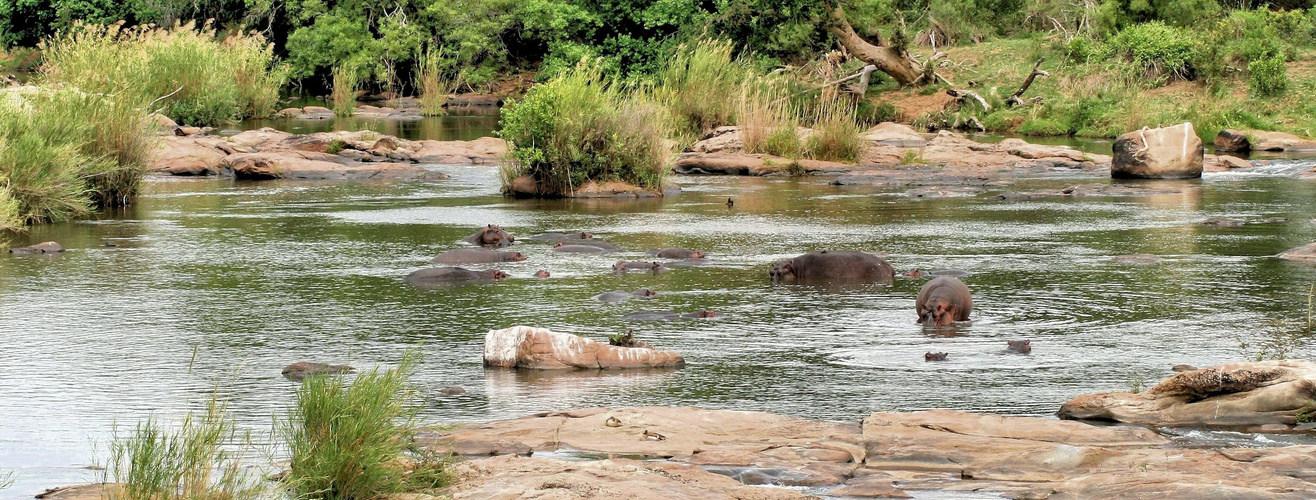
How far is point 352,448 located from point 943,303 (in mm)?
5971

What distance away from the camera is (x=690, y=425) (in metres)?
7.39

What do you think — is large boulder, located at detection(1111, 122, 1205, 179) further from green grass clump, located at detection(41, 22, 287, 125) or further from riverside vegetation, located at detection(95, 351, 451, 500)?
riverside vegetation, located at detection(95, 351, 451, 500)

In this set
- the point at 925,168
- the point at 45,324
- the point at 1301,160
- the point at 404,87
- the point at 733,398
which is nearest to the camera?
the point at 733,398

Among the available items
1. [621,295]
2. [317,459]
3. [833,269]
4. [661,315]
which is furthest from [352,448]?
[833,269]

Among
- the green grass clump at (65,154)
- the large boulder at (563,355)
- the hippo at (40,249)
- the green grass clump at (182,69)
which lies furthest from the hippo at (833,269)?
the green grass clump at (182,69)

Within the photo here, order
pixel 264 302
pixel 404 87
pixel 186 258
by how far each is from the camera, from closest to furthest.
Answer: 1. pixel 264 302
2. pixel 186 258
3. pixel 404 87

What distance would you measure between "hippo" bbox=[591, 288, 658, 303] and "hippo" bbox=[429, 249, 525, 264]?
8.33ft

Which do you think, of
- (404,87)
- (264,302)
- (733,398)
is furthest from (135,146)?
(404,87)

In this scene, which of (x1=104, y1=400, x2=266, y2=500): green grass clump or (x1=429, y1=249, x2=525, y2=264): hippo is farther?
(x1=429, y1=249, x2=525, y2=264): hippo

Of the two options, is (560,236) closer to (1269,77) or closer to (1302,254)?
(1302,254)

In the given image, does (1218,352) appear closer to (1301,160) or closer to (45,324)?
(45,324)

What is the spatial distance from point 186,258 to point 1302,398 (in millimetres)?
11215

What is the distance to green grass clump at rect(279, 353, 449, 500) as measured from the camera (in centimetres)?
589

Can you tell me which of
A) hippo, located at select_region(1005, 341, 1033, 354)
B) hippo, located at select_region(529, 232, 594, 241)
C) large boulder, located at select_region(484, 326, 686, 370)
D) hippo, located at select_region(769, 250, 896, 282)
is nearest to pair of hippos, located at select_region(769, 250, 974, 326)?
hippo, located at select_region(769, 250, 896, 282)
